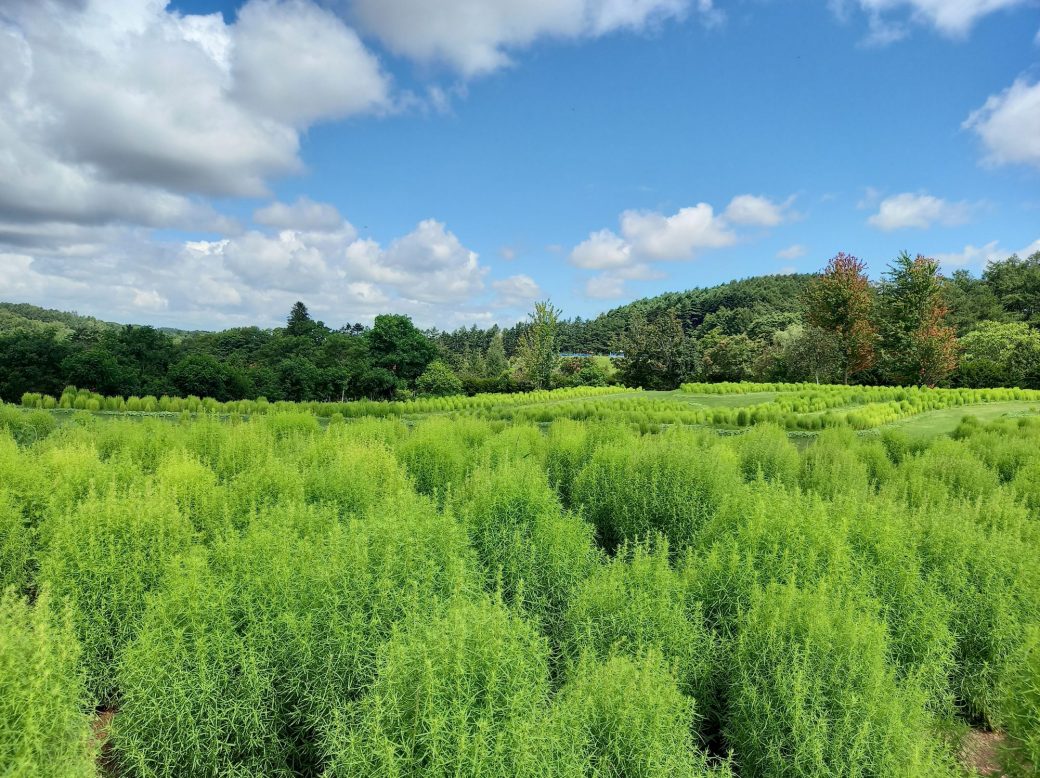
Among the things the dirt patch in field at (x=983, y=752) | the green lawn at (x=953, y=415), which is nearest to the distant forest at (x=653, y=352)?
the green lawn at (x=953, y=415)

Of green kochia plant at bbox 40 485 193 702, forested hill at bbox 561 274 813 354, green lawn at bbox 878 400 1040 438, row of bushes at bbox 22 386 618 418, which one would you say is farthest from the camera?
forested hill at bbox 561 274 813 354

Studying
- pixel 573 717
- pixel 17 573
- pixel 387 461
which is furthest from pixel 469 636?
pixel 17 573

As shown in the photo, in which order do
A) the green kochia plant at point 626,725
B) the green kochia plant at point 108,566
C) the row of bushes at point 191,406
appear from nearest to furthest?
the green kochia plant at point 626,725
the green kochia plant at point 108,566
the row of bushes at point 191,406

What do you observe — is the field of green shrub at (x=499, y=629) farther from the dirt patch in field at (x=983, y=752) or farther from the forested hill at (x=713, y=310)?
the forested hill at (x=713, y=310)

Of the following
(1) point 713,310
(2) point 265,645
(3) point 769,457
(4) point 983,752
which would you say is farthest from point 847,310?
(1) point 713,310

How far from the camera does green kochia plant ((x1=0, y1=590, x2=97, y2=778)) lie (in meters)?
2.23

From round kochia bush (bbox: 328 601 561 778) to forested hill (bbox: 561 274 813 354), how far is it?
46.5 meters

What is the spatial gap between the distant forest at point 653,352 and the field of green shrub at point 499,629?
22.7m

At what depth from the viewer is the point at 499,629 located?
2730 mm

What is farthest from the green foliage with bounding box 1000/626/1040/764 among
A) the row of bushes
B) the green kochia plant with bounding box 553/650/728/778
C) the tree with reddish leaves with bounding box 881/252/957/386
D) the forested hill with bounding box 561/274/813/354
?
the forested hill with bounding box 561/274/813/354

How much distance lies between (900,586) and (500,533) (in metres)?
3.38

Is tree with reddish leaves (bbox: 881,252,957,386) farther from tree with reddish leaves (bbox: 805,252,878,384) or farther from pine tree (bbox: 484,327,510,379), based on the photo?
pine tree (bbox: 484,327,510,379)

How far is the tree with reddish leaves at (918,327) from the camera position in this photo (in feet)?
78.2

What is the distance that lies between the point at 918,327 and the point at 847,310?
3203 mm
